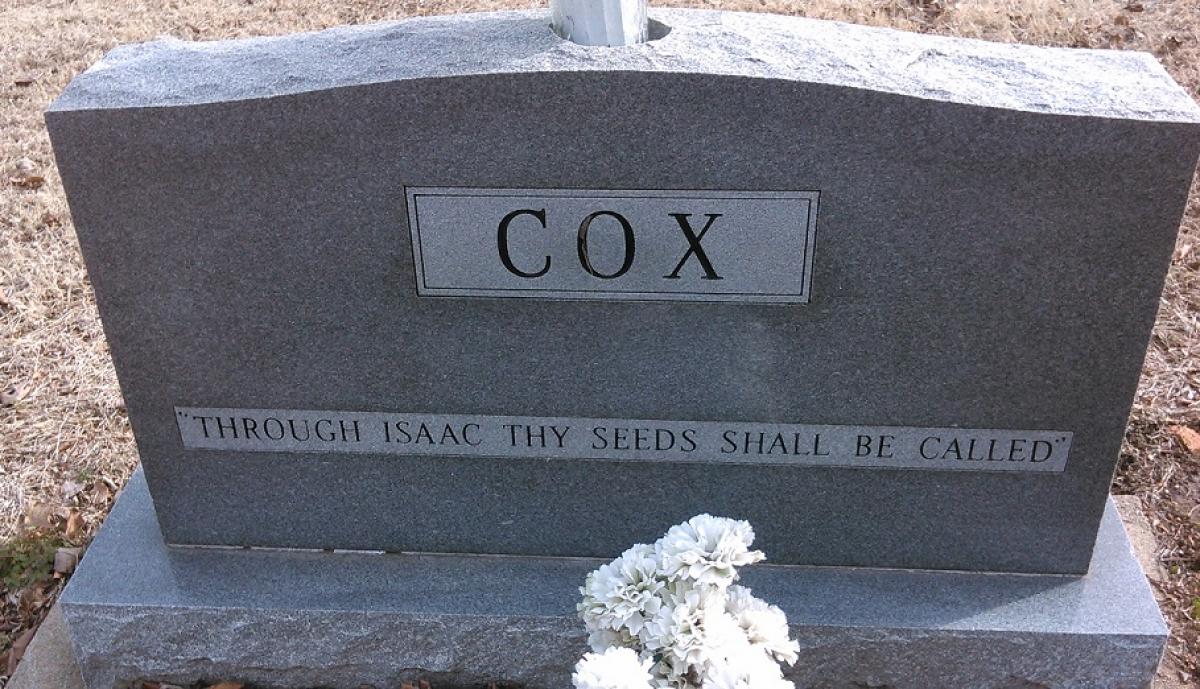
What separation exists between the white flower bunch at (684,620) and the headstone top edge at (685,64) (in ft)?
3.03

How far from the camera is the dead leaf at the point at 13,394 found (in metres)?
3.59

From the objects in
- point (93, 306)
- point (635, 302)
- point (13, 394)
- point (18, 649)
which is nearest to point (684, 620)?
point (635, 302)

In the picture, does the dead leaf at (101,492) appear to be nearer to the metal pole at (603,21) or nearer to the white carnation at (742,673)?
the metal pole at (603,21)

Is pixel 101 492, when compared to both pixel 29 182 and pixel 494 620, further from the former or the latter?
pixel 29 182

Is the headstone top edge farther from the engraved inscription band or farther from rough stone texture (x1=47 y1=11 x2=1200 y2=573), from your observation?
the engraved inscription band

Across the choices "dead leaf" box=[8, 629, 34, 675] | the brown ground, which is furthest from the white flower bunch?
"dead leaf" box=[8, 629, 34, 675]

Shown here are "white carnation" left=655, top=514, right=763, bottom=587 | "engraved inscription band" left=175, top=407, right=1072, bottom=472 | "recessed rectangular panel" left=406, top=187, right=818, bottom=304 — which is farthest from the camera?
"engraved inscription band" left=175, top=407, right=1072, bottom=472

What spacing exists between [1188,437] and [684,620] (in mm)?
2319

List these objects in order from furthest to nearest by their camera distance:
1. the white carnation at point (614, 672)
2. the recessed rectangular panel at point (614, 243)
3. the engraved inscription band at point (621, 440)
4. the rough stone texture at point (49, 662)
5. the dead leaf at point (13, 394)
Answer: the dead leaf at point (13, 394) < the rough stone texture at point (49, 662) < the engraved inscription band at point (621, 440) < the recessed rectangular panel at point (614, 243) < the white carnation at point (614, 672)

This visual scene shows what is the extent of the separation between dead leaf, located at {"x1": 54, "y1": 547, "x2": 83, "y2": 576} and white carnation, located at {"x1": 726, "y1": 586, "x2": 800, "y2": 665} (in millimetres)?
2096

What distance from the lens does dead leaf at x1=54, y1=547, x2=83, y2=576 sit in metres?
3.01

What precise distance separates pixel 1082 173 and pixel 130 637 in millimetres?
2401

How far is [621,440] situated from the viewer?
8.18 feet

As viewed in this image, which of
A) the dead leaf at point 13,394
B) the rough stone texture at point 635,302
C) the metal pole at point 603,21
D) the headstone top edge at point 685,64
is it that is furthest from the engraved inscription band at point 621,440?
the dead leaf at point 13,394
